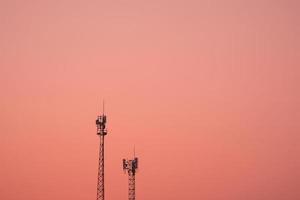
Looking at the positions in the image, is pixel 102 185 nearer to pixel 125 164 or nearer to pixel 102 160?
pixel 102 160

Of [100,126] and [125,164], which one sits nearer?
[100,126]

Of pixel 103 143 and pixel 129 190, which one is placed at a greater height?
pixel 103 143

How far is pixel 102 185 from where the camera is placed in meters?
109

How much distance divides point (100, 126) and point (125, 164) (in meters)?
13.4

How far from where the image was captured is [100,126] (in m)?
112

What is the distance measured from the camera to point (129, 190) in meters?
123

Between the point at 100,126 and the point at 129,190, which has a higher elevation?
the point at 100,126

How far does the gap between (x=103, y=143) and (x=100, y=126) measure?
331 centimetres

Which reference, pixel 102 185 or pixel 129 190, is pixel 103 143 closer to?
pixel 102 185

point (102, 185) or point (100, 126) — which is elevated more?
point (100, 126)

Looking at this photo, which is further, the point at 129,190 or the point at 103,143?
the point at 129,190

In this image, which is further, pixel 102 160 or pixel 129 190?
pixel 129 190

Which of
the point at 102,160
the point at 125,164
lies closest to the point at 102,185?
the point at 102,160

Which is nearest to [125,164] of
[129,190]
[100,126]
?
[129,190]
